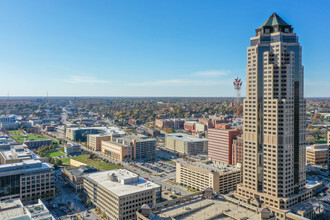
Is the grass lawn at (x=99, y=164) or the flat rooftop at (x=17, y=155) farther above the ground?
the flat rooftop at (x=17, y=155)

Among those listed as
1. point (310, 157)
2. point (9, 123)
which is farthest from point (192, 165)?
point (9, 123)

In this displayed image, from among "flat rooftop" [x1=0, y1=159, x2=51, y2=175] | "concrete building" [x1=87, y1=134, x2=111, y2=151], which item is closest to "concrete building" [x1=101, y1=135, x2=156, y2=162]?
"concrete building" [x1=87, y1=134, x2=111, y2=151]

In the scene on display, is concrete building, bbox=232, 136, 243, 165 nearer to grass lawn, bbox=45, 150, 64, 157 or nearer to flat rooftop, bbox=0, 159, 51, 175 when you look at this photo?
flat rooftop, bbox=0, 159, 51, 175

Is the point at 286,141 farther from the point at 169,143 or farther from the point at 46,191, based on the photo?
the point at 169,143

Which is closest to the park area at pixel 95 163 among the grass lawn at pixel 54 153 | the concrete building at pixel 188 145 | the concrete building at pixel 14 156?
the grass lawn at pixel 54 153

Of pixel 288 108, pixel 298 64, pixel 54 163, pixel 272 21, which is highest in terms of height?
pixel 272 21

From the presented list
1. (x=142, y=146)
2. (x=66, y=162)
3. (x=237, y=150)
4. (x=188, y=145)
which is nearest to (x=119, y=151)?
(x=142, y=146)

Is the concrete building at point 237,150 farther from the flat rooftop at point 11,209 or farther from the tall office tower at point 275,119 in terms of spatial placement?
the flat rooftop at point 11,209

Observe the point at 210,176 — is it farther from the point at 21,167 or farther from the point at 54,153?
the point at 54,153
